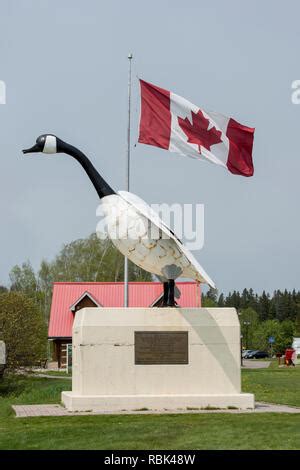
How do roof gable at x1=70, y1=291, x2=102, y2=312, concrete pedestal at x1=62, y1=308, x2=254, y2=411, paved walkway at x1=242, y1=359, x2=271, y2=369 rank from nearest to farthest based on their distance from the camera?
1. concrete pedestal at x1=62, y1=308, x2=254, y2=411
2. roof gable at x1=70, y1=291, x2=102, y2=312
3. paved walkway at x1=242, y1=359, x2=271, y2=369

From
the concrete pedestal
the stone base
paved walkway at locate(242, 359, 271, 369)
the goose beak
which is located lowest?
paved walkway at locate(242, 359, 271, 369)

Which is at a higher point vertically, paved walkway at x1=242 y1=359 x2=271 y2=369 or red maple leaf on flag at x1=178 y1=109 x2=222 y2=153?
red maple leaf on flag at x1=178 y1=109 x2=222 y2=153

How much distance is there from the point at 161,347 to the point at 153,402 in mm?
1137

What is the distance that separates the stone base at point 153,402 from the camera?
1506 centimetres

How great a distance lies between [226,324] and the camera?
638 inches

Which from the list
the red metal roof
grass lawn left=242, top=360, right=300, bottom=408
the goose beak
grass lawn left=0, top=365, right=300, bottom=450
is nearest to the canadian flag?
the goose beak

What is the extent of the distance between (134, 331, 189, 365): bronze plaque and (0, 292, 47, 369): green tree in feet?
44.9

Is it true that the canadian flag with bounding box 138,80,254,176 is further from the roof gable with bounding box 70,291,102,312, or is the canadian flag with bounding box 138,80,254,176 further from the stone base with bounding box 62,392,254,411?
the roof gable with bounding box 70,291,102,312

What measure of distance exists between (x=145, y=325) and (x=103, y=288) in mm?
29987

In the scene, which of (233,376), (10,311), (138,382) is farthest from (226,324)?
(10,311)

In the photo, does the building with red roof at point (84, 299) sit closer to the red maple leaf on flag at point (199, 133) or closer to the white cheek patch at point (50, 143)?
the red maple leaf on flag at point (199, 133)

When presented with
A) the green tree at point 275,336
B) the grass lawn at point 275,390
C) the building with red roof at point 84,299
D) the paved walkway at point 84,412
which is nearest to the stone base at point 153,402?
the paved walkway at point 84,412

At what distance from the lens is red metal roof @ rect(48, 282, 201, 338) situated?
4453 centimetres
